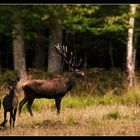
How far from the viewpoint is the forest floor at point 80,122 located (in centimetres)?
1222

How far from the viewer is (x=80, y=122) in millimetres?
13836

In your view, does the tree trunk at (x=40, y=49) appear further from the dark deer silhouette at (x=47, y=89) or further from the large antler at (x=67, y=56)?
the dark deer silhouette at (x=47, y=89)

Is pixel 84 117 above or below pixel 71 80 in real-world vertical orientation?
below

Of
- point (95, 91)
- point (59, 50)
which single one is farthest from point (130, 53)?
point (59, 50)

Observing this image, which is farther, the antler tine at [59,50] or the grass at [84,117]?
the antler tine at [59,50]

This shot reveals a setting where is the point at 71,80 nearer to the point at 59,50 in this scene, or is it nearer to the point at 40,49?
the point at 59,50

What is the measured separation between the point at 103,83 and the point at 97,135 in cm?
1281

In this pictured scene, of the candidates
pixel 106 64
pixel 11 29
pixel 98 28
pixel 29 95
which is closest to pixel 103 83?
pixel 98 28

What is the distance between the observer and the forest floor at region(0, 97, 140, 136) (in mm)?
12219

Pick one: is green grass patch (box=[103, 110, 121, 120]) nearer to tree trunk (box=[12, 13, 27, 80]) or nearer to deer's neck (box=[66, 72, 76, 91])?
deer's neck (box=[66, 72, 76, 91])

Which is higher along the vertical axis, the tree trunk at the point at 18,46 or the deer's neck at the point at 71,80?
the tree trunk at the point at 18,46

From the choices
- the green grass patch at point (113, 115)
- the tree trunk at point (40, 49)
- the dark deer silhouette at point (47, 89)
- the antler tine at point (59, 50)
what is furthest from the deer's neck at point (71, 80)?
the tree trunk at point (40, 49)

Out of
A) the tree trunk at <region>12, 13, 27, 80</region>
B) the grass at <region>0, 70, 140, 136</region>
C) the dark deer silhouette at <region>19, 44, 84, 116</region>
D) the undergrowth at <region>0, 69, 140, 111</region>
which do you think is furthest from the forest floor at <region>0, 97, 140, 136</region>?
the tree trunk at <region>12, 13, 27, 80</region>

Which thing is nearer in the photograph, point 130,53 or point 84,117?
point 84,117
